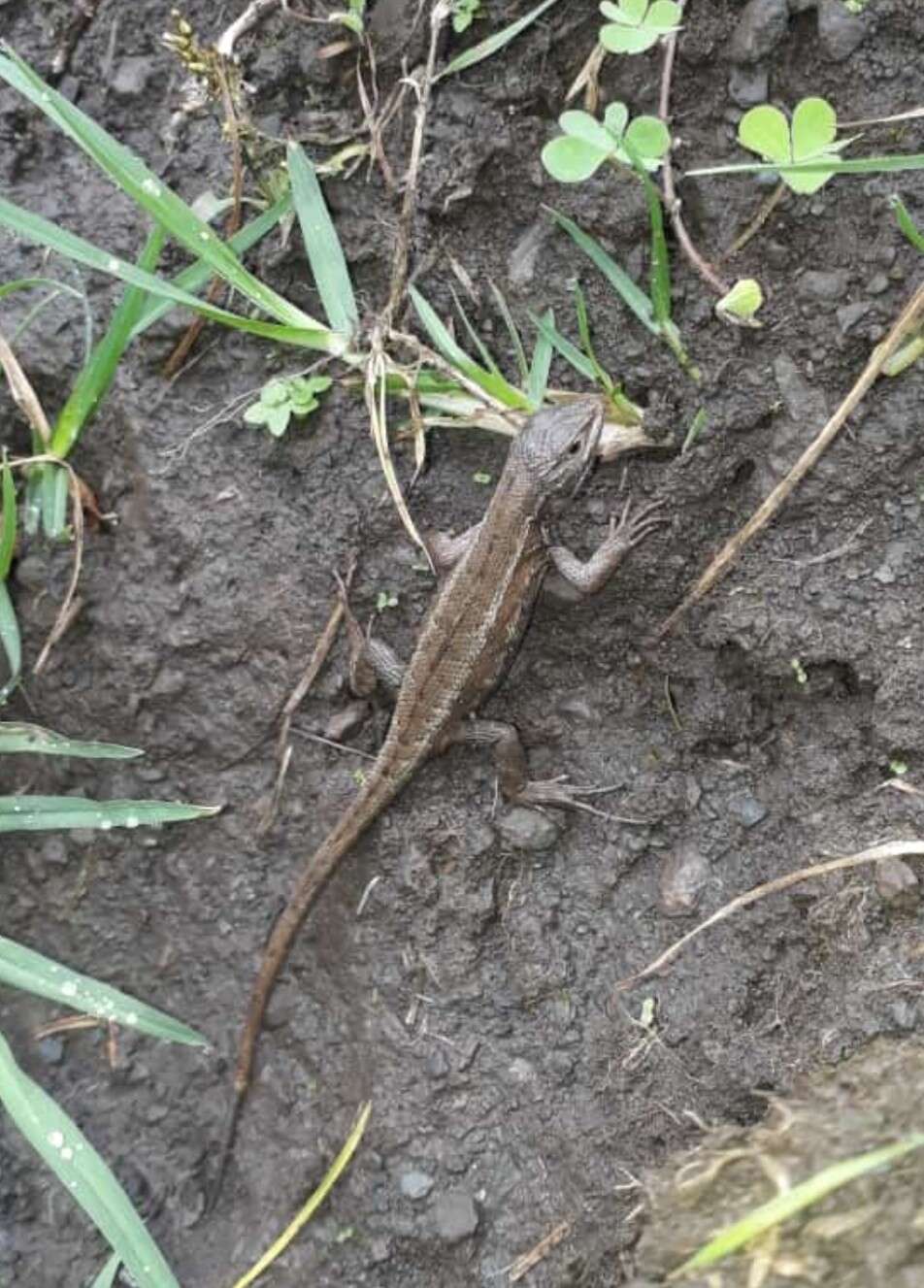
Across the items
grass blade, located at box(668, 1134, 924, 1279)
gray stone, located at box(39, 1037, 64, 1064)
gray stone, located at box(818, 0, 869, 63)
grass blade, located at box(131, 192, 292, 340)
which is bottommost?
gray stone, located at box(39, 1037, 64, 1064)

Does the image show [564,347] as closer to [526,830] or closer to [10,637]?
[526,830]

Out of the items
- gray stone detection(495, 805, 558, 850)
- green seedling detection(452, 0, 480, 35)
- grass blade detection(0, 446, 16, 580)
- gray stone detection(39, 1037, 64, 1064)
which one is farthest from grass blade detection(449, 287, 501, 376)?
gray stone detection(39, 1037, 64, 1064)

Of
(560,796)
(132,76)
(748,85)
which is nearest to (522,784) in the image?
(560,796)

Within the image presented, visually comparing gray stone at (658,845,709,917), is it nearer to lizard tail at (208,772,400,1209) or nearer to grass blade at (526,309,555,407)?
lizard tail at (208,772,400,1209)

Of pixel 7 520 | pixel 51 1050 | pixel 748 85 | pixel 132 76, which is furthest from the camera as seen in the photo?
pixel 51 1050

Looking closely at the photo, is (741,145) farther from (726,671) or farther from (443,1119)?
(443,1119)

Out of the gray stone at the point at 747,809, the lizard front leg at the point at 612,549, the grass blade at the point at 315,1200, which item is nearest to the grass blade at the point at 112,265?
the lizard front leg at the point at 612,549
